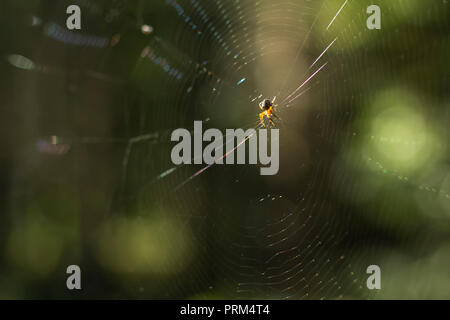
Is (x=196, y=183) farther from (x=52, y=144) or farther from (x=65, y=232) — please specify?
(x=52, y=144)

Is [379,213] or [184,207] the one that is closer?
[379,213]

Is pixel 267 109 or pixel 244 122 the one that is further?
pixel 244 122

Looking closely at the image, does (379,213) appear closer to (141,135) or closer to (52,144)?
(141,135)

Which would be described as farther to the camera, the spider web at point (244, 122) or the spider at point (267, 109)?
the spider at point (267, 109)

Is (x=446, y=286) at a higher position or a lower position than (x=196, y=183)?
lower

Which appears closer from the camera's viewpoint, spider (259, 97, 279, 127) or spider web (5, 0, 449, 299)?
spider web (5, 0, 449, 299)

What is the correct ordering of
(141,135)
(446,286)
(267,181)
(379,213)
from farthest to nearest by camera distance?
(141,135), (267,181), (379,213), (446,286)

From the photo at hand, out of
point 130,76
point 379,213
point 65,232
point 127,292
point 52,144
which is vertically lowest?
point 127,292
